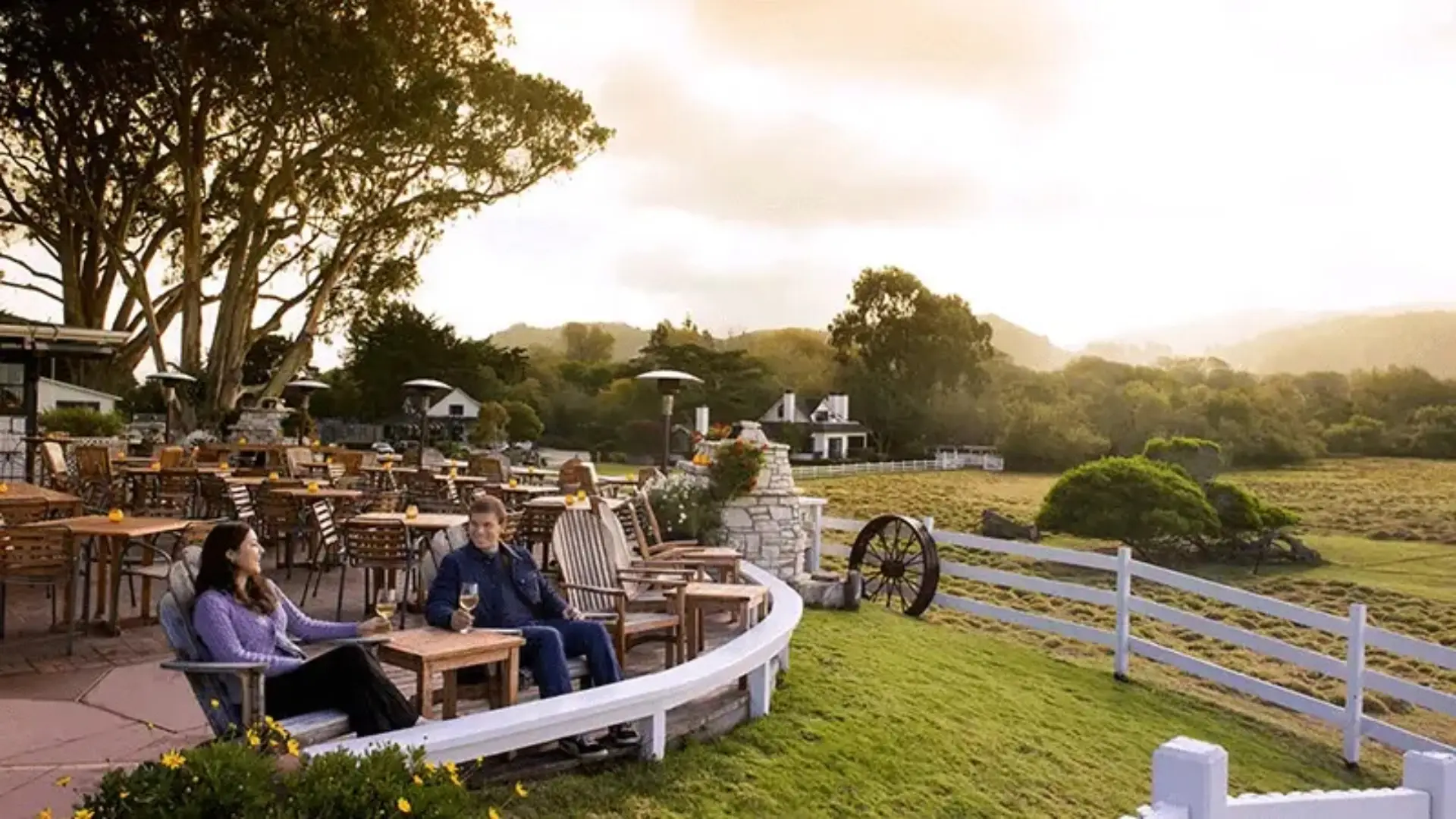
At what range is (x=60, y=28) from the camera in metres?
19.4

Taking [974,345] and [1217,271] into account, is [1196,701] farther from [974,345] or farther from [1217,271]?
[974,345]

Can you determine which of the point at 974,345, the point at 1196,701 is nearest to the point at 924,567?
the point at 1196,701

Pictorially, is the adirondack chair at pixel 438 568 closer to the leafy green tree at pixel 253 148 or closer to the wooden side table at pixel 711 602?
the wooden side table at pixel 711 602

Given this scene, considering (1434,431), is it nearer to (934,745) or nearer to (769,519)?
(769,519)

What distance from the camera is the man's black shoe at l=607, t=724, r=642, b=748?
165 inches

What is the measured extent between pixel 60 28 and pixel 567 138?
9650 mm

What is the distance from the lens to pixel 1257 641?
8.21m

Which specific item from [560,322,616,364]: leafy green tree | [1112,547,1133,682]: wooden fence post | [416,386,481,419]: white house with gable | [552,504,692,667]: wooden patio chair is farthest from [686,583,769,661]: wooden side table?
[560,322,616,364]: leafy green tree

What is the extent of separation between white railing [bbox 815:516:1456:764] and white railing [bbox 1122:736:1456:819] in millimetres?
4596

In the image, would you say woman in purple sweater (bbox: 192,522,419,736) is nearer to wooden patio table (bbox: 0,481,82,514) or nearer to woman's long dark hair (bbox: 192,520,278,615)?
woman's long dark hair (bbox: 192,520,278,615)

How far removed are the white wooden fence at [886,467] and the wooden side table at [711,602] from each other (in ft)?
82.7

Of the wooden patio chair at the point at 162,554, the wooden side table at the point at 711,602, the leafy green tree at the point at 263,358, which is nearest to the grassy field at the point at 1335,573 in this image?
the wooden side table at the point at 711,602

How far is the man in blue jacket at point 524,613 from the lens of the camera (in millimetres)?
4203

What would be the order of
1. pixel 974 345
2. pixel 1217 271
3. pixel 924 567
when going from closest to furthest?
1. pixel 924 567
2. pixel 1217 271
3. pixel 974 345
